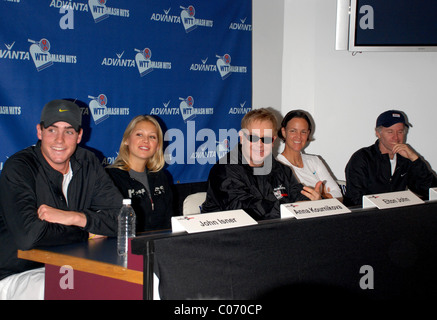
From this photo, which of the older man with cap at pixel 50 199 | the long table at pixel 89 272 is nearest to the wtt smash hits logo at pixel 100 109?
the older man with cap at pixel 50 199

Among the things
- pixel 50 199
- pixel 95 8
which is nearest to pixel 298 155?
pixel 95 8

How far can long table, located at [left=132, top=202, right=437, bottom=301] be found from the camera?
175 cm

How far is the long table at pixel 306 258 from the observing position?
5.75ft

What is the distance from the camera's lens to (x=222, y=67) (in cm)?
493

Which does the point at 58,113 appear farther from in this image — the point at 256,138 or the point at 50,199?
the point at 256,138

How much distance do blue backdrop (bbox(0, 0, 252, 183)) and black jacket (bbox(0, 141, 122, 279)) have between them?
1.14m

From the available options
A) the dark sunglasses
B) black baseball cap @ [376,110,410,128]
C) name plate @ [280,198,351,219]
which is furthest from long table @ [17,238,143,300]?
black baseball cap @ [376,110,410,128]

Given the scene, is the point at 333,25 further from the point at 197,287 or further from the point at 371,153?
the point at 197,287

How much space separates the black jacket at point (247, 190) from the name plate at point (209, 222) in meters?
0.87

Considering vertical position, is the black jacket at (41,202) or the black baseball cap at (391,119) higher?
the black baseball cap at (391,119)

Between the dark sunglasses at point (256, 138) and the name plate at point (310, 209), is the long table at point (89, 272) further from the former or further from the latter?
the dark sunglasses at point (256, 138)

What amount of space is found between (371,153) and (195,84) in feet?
5.94

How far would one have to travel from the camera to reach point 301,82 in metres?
5.32

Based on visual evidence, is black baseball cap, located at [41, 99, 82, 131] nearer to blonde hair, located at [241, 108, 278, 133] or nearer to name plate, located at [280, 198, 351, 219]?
blonde hair, located at [241, 108, 278, 133]
